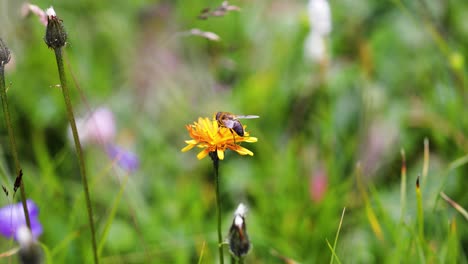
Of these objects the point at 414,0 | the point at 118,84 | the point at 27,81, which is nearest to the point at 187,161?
the point at 118,84

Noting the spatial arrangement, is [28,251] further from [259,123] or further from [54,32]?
[259,123]

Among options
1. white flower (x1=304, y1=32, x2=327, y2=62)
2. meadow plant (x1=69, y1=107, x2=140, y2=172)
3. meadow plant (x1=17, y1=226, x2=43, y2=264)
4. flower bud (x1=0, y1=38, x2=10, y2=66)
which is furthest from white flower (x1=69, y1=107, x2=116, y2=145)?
meadow plant (x1=17, y1=226, x2=43, y2=264)

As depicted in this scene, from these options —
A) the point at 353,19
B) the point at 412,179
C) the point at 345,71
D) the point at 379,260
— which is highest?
the point at 353,19

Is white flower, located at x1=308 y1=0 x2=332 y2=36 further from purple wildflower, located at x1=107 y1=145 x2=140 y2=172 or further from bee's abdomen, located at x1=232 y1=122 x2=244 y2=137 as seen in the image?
bee's abdomen, located at x1=232 y1=122 x2=244 y2=137

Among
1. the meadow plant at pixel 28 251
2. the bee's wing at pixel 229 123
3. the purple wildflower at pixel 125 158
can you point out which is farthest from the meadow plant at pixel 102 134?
the meadow plant at pixel 28 251

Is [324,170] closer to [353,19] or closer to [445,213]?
[445,213]

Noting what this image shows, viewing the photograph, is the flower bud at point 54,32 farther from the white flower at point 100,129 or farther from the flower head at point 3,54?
the white flower at point 100,129
